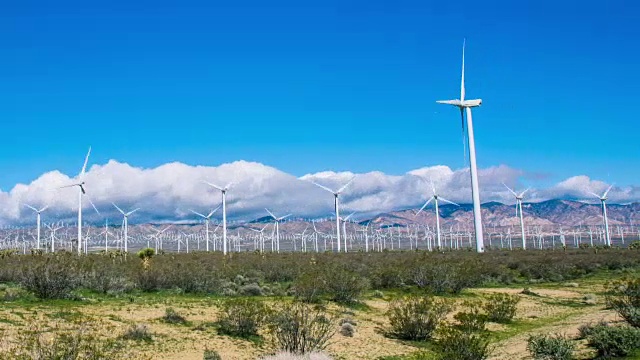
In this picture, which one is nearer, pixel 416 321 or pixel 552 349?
pixel 552 349

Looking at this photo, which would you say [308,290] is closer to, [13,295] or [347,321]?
[347,321]

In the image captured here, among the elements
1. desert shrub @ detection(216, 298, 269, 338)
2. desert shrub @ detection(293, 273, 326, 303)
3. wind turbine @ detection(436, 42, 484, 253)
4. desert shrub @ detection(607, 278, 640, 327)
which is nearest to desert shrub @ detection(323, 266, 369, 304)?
desert shrub @ detection(293, 273, 326, 303)

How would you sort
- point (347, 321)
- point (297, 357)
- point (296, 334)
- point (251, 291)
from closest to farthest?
point (297, 357) < point (296, 334) < point (347, 321) < point (251, 291)

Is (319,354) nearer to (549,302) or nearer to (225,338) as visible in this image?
(225,338)

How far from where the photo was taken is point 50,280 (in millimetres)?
28703

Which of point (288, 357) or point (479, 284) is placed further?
point (479, 284)

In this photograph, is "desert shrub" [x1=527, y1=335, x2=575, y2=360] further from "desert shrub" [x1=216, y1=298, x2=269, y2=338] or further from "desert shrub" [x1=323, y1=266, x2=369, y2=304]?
"desert shrub" [x1=323, y1=266, x2=369, y2=304]

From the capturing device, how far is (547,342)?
18.6 meters

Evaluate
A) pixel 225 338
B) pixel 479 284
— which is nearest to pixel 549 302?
pixel 479 284

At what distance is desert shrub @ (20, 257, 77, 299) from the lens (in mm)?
28625

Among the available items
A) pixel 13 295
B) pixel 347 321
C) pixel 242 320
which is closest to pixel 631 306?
pixel 347 321

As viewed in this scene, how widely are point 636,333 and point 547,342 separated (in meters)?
2.74

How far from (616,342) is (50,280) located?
78.8 feet

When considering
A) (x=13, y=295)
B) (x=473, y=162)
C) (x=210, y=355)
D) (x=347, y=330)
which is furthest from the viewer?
(x=473, y=162)
